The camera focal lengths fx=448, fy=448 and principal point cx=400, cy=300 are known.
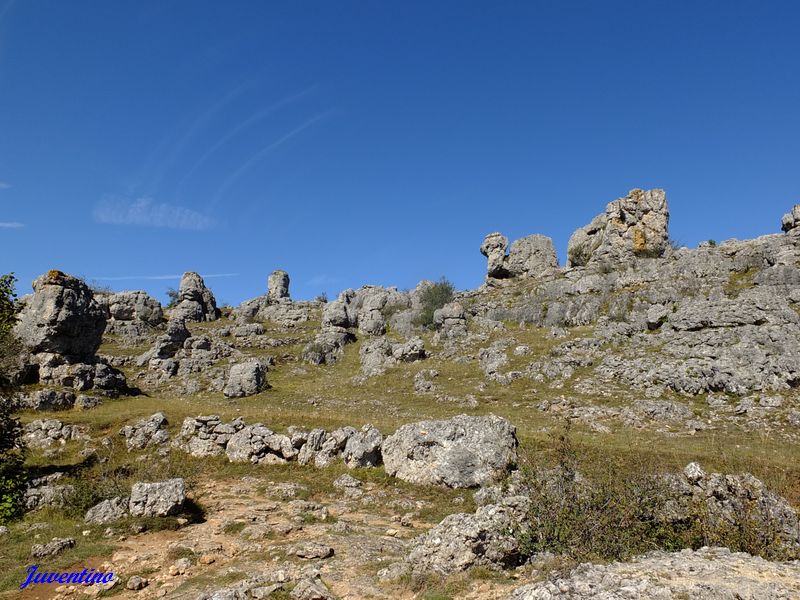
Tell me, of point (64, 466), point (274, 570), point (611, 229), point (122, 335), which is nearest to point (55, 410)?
point (64, 466)

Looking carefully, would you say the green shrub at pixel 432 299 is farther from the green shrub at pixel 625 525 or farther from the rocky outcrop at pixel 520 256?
the green shrub at pixel 625 525

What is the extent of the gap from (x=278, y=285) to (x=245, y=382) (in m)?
66.6

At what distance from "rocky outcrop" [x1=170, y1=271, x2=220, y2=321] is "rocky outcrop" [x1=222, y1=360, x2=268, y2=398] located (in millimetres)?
50406

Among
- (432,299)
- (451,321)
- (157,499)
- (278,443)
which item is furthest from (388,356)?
(157,499)

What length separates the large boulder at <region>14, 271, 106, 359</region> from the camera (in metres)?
40.0

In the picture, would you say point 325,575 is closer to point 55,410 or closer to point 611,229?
point 55,410

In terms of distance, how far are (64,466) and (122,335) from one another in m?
65.3

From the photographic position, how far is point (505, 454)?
65.5 feet

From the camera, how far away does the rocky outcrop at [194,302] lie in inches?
3693

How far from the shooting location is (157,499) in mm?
16672

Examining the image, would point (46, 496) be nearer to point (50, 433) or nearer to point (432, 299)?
point (50, 433)

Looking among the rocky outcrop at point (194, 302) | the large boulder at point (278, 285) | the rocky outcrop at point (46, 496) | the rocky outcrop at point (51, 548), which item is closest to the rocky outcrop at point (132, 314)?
the rocky outcrop at point (194, 302)
